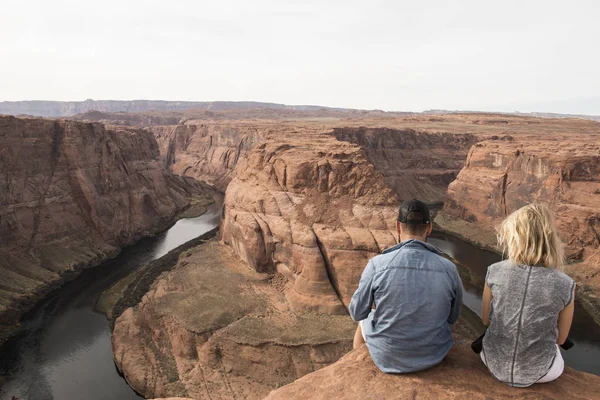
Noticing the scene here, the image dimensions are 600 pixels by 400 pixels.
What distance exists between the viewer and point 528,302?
529cm

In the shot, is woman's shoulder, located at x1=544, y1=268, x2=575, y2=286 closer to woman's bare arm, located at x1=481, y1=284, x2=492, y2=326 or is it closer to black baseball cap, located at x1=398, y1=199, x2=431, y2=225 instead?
woman's bare arm, located at x1=481, y1=284, x2=492, y2=326

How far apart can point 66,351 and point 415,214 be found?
36.0m

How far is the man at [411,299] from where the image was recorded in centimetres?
577

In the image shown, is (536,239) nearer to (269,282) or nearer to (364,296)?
(364,296)

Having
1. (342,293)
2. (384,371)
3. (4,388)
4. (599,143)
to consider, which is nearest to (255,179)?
(342,293)

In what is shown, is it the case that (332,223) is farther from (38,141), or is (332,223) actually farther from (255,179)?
(38,141)

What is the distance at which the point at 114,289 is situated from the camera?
140ft

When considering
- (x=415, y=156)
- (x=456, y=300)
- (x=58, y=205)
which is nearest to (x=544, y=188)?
(x=415, y=156)

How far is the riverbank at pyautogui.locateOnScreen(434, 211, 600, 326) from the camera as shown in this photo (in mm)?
40119

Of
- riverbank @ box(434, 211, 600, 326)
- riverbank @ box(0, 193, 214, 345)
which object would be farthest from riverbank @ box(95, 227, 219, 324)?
riverbank @ box(434, 211, 600, 326)

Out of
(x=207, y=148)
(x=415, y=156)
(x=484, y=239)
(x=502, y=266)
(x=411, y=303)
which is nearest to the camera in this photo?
(x=502, y=266)

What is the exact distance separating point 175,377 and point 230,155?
87732 mm

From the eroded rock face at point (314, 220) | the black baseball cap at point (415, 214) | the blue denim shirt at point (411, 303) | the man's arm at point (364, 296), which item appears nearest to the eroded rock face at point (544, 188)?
the eroded rock face at point (314, 220)

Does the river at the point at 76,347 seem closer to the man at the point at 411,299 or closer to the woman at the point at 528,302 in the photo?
the man at the point at 411,299
